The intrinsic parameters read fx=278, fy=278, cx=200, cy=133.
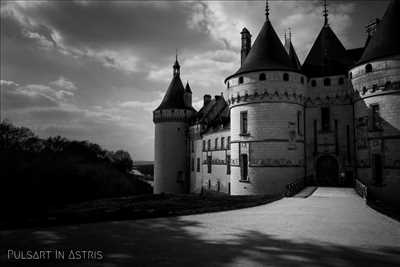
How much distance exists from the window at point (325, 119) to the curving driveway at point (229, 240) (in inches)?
570

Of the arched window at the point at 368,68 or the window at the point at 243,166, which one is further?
the window at the point at 243,166

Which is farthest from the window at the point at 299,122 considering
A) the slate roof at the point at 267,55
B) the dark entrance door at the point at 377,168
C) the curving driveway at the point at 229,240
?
the curving driveway at the point at 229,240

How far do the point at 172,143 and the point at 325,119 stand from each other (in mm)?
22330

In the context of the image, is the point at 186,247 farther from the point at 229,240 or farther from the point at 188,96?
the point at 188,96

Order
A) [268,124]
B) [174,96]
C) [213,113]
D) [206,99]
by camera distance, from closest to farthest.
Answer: [268,124], [213,113], [174,96], [206,99]

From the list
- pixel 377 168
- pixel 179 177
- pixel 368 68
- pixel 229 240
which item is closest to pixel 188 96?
pixel 179 177

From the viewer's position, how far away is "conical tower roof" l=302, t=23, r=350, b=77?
24.5 metres

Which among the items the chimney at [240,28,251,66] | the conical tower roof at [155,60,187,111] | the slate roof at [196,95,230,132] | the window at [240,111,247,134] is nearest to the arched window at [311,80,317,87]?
the window at [240,111,247,134]

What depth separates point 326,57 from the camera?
25094mm

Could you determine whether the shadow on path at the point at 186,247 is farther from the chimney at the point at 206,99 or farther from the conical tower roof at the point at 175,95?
the chimney at the point at 206,99

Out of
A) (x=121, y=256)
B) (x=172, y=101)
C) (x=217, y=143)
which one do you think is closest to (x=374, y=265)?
(x=121, y=256)

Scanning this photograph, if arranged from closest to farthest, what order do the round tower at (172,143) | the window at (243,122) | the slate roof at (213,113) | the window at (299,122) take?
the window at (299,122) < the window at (243,122) < the slate roof at (213,113) < the round tower at (172,143)

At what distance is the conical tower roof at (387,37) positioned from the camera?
19.3 m

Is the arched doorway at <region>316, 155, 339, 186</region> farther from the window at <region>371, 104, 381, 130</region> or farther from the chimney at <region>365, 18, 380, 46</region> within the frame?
the chimney at <region>365, 18, 380, 46</region>
